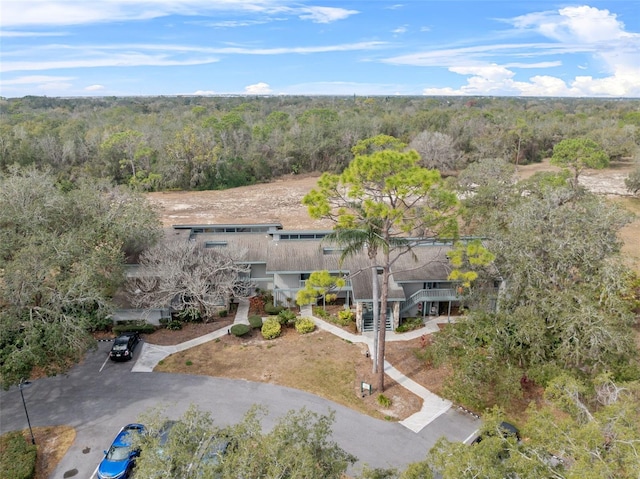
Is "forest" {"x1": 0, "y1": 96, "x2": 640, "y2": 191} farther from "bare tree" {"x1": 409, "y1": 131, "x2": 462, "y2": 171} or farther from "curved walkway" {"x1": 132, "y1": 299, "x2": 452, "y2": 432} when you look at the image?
"curved walkway" {"x1": 132, "y1": 299, "x2": 452, "y2": 432}

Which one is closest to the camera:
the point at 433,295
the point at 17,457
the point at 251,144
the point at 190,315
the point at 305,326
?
the point at 17,457

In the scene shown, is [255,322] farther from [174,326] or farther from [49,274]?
[49,274]

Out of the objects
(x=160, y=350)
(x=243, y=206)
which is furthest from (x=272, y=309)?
(x=243, y=206)

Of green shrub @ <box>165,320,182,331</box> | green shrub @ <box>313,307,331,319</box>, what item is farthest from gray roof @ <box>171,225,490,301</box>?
green shrub @ <box>165,320,182,331</box>

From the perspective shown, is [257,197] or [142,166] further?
[142,166]

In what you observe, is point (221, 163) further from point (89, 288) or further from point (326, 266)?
point (89, 288)

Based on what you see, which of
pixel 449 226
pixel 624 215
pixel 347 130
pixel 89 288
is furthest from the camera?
pixel 347 130

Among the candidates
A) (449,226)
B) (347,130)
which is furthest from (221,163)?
(449,226)

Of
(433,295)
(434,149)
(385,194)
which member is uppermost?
(434,149)
